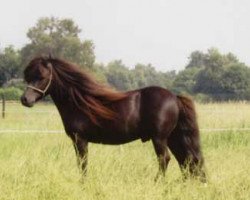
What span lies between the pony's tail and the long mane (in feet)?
2.54

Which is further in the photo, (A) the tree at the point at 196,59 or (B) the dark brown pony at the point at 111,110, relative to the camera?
(A) the tree at the point at 196,59

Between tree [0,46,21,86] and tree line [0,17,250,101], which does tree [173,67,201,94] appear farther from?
tree [0,46,21,86]

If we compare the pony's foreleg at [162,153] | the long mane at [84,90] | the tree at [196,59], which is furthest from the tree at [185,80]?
the pony's foreleg at [162,153]

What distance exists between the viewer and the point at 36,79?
20.7 feet

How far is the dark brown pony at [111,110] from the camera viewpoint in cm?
625

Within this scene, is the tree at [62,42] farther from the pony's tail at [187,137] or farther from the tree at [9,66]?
the pony's tail at [187,137]

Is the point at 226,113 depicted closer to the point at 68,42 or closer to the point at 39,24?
the point at 68,42

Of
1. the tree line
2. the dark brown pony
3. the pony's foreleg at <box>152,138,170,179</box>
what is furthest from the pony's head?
the tree line

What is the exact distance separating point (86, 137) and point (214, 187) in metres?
1.91

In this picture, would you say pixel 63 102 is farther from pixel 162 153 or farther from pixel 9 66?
pixel 9 66

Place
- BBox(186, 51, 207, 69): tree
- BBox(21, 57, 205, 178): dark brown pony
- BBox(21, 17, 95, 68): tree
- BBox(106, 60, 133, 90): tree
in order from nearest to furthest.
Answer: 1. BBox(21, 57, 205, 178): dark brown pony
2. BBox(21, 17, 95, 68): tree
3. BBox(106, 60, 133, 90): tree
4. BBox(186, 51, 207, 69): tree

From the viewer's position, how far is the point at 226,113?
13.4 meters

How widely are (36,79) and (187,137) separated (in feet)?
6.66

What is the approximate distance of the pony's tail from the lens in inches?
256
